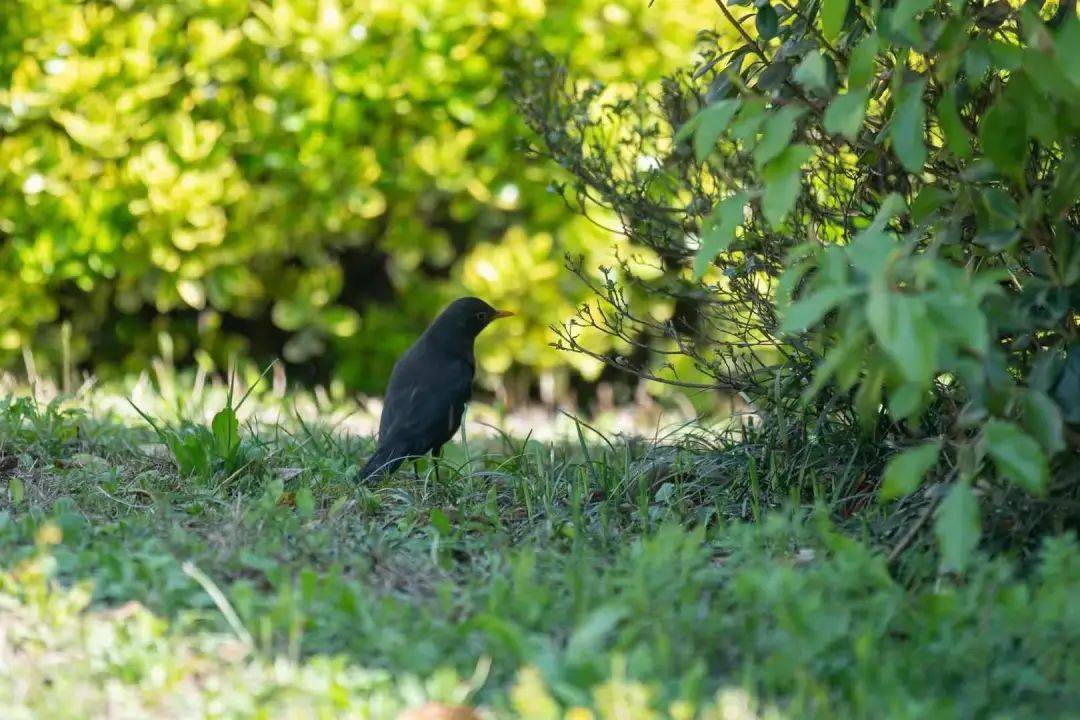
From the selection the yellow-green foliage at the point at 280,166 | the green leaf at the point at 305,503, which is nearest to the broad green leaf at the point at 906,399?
the green leaf at the point at 305,503

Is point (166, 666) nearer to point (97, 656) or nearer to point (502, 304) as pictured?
point (97, 656)

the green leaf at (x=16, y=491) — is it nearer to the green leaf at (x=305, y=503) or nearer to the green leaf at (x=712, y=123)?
the green leaf at (x=305, y=503)

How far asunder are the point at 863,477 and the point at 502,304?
11.6 ft

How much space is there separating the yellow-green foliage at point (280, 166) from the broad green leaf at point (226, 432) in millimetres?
2911

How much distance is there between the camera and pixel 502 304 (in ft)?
23.1

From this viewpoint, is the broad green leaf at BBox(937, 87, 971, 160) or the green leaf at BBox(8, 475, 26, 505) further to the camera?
the green leaf at BBox(8, 475, 26, 505)

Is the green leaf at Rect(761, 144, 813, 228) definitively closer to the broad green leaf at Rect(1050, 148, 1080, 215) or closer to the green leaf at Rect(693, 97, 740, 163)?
the green leaf at Rect(693, 97, 740, 163)

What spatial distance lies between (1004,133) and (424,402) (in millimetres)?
2539

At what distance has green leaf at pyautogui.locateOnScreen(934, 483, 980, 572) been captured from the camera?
2.31 meters

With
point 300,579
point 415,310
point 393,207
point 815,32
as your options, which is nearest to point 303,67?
point 393,207

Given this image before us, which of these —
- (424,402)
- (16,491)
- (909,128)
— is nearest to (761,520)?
(909,128)

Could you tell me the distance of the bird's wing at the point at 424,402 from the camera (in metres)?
4.65

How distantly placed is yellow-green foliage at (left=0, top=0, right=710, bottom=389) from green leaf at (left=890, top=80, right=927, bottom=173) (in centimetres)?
410

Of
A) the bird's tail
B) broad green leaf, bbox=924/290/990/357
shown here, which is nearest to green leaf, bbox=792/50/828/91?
broad green leaf, bbox=924/290/990/357
